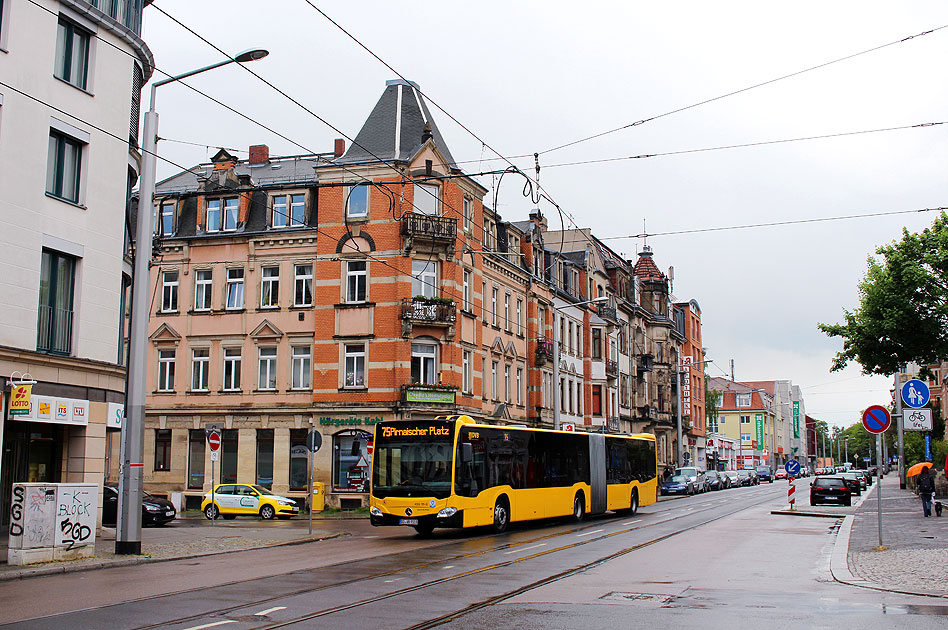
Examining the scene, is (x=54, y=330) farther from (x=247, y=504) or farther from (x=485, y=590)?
(x=247, y=504)

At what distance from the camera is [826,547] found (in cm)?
2145

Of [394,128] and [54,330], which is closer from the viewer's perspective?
[54,330]

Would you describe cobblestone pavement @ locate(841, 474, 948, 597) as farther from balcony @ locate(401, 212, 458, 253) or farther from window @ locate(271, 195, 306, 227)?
window @ locate(271, 195, 306, 227)

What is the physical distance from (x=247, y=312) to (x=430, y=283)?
8096 millimetres

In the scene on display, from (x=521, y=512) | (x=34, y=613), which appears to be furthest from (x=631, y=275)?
(x=34, y=613)

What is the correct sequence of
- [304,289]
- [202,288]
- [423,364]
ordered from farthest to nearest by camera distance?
1. [202,288]
2. [304,289]
3. [423,364]

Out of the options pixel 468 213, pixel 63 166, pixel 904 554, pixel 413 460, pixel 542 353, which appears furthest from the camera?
pixel 542 353

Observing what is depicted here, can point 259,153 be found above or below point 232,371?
above

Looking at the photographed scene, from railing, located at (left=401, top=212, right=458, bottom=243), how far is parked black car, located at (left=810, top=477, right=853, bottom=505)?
772 inches

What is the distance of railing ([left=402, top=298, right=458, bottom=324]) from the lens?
3862cm

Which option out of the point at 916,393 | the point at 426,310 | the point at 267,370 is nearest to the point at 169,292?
the point at 267,370

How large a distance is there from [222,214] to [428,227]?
9.83 metres

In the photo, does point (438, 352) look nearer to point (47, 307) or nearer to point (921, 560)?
point (47, 307)

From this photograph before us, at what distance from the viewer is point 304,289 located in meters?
40.8
